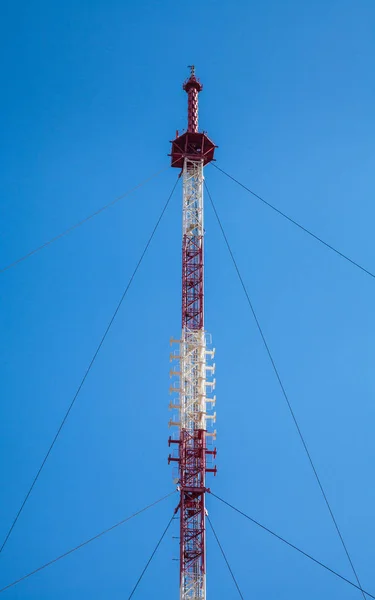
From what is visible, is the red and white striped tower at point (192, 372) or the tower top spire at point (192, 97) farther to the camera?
the tower top spire at point (192, 97)

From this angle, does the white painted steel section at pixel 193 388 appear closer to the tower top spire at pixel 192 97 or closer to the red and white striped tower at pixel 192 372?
the red and white striped tower at pixel 192 372

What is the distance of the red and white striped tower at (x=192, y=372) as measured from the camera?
5138 cm

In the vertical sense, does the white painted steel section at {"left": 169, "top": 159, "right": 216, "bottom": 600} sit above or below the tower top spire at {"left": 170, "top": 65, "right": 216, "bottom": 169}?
below

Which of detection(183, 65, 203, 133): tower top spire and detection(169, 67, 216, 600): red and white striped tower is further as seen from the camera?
detection(183, 65, 203, 133): tower top spire

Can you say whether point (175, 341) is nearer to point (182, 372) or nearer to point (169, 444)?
point (182, 372)

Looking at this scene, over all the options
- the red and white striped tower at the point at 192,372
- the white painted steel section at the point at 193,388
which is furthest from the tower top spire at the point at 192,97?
the white painted steel section at the point at 193,388

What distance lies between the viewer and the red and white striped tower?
51375 millimetres

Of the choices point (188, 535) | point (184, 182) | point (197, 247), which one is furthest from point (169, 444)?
point (184, 182)

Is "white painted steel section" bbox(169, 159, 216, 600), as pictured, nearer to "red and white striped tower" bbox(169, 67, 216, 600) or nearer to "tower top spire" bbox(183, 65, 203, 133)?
"red and white striped tower" bbox(169, 67, 216, 600)

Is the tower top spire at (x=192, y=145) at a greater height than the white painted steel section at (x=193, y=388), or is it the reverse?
the tower top spire at (x=192, y=145)

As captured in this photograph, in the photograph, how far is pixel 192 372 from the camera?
56.0 metres

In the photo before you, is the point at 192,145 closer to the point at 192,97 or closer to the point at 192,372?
the point at 192,97

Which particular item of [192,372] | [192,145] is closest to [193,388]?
[192,372]

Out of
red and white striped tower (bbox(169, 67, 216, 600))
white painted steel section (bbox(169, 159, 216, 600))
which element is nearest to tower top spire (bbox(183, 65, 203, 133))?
red and white striped tower (bbox(169, 67, 216, 600))
